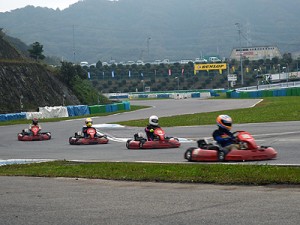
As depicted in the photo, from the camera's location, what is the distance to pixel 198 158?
16.2 meters

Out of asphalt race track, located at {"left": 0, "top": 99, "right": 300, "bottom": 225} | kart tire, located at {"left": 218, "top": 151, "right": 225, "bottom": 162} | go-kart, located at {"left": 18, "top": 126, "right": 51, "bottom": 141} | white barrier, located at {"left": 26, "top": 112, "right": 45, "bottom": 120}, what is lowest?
white barrier, located at {"left": 26, "top": 112, "right": 45, "bottom": 120}

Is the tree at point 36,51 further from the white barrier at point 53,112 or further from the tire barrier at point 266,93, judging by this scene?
the white barrier at point 53,112

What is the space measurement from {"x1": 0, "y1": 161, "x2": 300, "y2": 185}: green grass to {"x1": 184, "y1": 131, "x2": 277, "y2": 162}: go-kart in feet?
5.19

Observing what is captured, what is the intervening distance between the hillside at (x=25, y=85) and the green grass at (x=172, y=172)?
38345mm

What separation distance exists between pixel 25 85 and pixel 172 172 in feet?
155

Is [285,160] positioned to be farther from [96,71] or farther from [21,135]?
[96,71]

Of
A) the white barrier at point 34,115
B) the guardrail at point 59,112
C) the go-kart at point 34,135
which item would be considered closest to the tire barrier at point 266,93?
the guardrail at point 59,112

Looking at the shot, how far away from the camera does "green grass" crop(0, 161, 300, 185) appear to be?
11594mm

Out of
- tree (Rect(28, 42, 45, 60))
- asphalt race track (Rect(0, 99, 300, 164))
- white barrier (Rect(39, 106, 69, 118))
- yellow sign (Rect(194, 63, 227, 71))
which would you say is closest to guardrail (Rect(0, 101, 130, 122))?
white barrier (Rect(39, 106, 69, 118))

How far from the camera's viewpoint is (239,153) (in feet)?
→ 51.7

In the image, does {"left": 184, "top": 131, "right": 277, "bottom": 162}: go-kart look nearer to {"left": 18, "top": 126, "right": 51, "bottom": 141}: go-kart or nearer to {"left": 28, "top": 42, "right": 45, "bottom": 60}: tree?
{"left": 18, "top": 126, "right": 51, "bottom": 141}: go-kart

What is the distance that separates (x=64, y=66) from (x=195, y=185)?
57.7 meters

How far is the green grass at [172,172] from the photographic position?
11.6m

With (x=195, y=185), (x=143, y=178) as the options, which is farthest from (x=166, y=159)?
(x=195, y=185)
